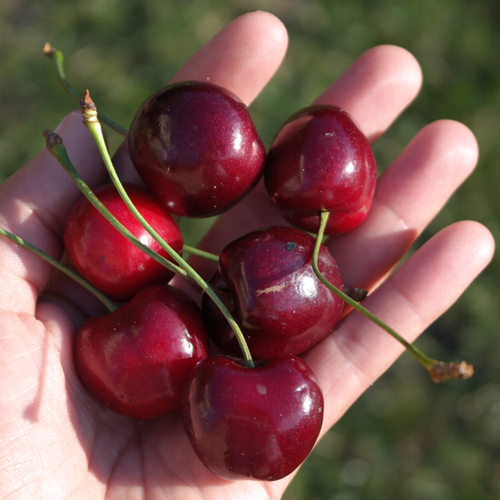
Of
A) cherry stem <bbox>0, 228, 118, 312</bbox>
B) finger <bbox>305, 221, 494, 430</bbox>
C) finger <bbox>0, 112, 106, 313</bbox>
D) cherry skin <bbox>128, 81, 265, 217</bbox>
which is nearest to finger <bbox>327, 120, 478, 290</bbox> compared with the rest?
finger <bbox>305, 221, 494, 430</bbox>

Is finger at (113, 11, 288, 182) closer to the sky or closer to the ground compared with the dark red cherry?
closer to the sky

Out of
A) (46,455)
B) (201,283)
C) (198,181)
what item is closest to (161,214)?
(198,181)

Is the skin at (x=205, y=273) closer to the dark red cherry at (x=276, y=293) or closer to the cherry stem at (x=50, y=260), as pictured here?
the cherry stem at (x=50, y=260)

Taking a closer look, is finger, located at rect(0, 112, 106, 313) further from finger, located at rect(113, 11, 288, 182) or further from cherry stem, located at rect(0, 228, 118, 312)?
finger, located at rect(113, 11, 288, 182)

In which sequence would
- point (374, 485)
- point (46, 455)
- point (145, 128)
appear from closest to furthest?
point (46, 455) < point (145, 128) < point (374, 485)

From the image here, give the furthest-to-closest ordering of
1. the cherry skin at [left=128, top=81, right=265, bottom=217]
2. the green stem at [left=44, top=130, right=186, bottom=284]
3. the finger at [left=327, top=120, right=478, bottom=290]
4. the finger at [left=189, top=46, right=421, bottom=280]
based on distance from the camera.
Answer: the finger at [left=189, top=46, right=421, bottom=280], the finger at [left=327, top=120, right=478, bottom=290], the cherry skin at [left=128, top=81, right=265, bottom=217], the green stem at [left=44, top=130, right=186, bottom=284]

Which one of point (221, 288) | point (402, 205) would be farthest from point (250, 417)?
point (402, 205)

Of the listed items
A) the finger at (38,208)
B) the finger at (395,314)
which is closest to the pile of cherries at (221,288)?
the finger at (38,208)

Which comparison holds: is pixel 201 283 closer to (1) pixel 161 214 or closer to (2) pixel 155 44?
(1) pixel 161 214
